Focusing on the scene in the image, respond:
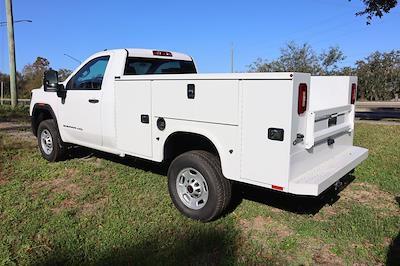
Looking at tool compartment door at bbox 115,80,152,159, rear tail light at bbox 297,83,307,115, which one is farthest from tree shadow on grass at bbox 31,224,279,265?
rear tail light at bbox 297,83,307,115

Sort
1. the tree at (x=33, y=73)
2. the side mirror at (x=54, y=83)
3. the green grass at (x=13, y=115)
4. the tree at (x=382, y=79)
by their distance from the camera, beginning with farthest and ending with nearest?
1. the tree at (x=33, y=73)
2. the tree at (x=382, y=79)
3. the green grass at (x=13, y=115)
4. the side mirror at (x=54, y=83)

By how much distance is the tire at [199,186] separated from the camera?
13.9ft

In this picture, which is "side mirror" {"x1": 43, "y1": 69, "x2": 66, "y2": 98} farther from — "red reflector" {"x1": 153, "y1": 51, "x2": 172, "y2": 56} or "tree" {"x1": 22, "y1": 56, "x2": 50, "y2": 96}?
"tree" {"x1": 22, "y1": 56, "x2": 50, "y2": 96}

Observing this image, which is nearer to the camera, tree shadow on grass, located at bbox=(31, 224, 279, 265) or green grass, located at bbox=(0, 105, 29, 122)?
tree shadow on grass, located at bbox=(31, 224, 279, 265)

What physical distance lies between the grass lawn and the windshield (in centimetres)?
158

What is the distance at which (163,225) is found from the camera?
440 centimetres

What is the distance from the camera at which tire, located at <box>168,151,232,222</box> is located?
4.24m

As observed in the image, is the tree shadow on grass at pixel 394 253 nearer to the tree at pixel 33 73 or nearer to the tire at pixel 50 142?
the tire at pixel 50 142

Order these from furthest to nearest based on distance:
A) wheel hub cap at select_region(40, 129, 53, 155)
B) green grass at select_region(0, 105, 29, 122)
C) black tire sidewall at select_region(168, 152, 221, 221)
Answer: green grass at select_region(0, 105, 29, 122)
wheel hub cap at select_region(40, 129, 53, 155)
black tire sidewall at select_region(168, 152, 221, 221)

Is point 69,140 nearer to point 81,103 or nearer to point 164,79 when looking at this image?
point 81,103

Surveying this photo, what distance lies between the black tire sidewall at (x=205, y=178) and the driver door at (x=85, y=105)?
1.70m

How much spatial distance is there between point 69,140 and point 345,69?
39.3 meters

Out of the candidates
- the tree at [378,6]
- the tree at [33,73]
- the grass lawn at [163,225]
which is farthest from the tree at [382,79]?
the tree at [33,73]

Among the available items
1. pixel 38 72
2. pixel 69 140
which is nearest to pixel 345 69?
pixel 69 140
